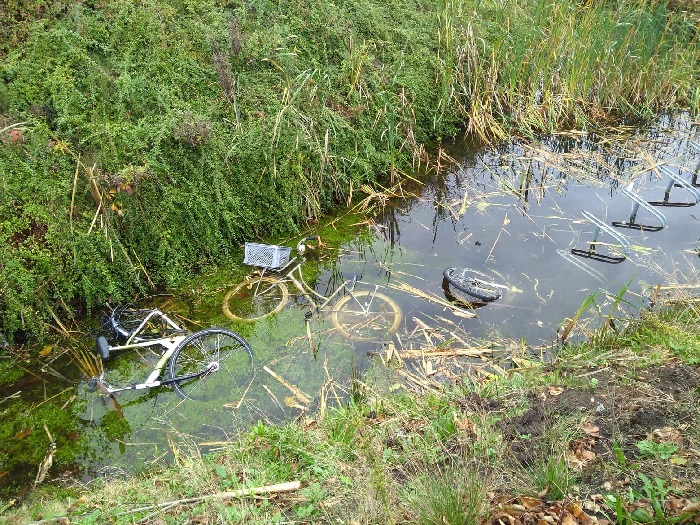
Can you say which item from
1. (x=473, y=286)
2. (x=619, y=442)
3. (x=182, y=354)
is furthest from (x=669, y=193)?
(x=182, y=354)

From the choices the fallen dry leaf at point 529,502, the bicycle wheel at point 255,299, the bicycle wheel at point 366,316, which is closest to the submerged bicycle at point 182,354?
the bicycle wheel at point 255,299

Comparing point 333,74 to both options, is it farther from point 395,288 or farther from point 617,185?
point 617,185

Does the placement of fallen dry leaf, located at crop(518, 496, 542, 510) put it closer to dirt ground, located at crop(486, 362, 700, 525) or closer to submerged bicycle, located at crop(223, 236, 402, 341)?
dirt ground, located at crop(486, 362, 700, 525)

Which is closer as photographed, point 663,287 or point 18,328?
point 18,328

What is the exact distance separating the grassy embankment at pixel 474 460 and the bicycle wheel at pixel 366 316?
0.84m

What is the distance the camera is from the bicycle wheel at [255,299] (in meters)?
5.73

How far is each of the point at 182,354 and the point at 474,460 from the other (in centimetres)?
326

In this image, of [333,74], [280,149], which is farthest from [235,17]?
[280,149]

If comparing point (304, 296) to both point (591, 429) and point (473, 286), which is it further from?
point (591, 429)

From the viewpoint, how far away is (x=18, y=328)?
17.2 feet

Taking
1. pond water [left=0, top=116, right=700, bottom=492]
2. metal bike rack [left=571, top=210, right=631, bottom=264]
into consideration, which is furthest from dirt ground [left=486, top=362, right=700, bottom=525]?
metal bike rack [left=571, top=210, right=631, bottom=264]

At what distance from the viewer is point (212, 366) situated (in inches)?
196

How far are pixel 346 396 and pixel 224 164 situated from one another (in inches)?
134

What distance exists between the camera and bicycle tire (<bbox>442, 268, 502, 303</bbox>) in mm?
5676
